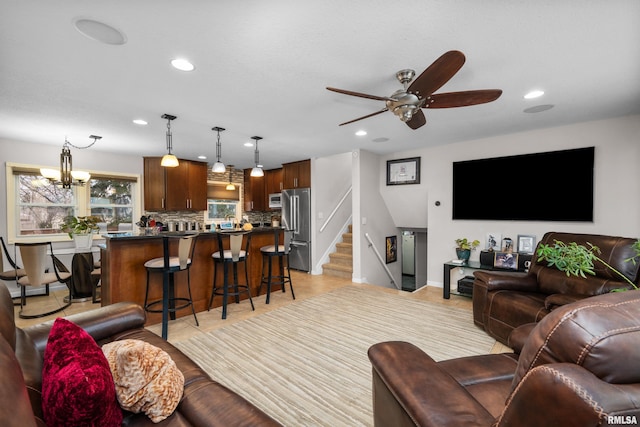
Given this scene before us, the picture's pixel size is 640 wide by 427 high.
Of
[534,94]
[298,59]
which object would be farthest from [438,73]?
[534,94]

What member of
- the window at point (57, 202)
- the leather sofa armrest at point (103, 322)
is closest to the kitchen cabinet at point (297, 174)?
the window at point (57, 202)

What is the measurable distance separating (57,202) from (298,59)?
5.25 metres

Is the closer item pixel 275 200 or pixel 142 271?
pixel 142 271

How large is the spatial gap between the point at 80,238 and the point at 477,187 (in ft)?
19.6

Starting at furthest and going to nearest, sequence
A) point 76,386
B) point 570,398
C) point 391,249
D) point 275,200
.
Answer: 1. point 275,200
2. point 391,249
3. point 76,386
4. point 570,398

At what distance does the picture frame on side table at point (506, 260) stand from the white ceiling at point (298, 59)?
1822mm

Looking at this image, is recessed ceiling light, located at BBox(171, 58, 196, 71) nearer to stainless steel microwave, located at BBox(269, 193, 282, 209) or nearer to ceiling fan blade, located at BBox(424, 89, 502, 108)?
ceiling fan blade, located at BBox(424, 89, 502, 108)

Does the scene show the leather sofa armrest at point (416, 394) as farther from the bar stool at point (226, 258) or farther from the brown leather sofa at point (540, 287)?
the bar stool at point (226, 258)

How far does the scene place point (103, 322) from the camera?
5.59ft

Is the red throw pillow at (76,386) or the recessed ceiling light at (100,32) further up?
the recessed ceiling light at (100,32)

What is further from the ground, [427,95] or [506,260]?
[427,95]

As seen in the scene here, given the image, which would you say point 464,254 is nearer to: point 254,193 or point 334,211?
point 334,211

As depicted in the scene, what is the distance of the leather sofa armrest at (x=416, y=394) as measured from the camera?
0.93 metres

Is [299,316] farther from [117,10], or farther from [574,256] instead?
[117,10]
